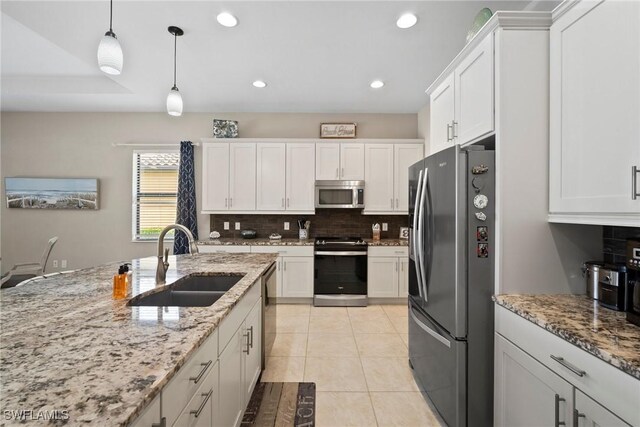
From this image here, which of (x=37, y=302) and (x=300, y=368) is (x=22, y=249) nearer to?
(x=37, y=302)

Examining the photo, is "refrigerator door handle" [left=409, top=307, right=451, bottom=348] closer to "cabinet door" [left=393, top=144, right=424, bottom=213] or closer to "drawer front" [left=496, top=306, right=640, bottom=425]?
"drawer front" [left=496, top=306, right=640, bottom=425]

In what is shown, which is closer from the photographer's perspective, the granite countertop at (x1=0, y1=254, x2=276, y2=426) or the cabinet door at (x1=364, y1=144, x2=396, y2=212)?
the granite countertop at (x1=0, y1=254, x2=276, y2=426)

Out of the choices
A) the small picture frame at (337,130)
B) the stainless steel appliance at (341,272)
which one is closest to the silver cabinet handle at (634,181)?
the stainless steel appliance at (341,272)

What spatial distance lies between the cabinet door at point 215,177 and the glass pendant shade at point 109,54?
95.3 inches

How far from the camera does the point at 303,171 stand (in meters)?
4.14

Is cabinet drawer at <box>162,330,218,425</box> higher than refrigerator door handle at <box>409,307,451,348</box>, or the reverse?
cabinet drawer at <box>162,330,218,425</box>

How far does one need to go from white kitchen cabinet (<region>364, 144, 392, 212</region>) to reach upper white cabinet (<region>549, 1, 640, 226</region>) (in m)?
2.69

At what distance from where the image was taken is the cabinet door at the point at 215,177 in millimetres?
4141

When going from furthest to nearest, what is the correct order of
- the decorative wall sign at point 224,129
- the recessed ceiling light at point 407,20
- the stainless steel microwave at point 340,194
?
the decorative wall sign at point 224,129
the stainless steel microwave at point 340,194
the recessed ceiling light at point 407,20

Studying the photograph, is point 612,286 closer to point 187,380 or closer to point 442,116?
point 442,116

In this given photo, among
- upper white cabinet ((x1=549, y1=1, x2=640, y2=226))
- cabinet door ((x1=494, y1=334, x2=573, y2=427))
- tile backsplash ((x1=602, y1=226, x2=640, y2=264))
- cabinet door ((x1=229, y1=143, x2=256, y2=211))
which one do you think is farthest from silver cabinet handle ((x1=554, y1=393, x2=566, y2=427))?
cabinet door ((x1=229, y1=143, x2=256, y2=211))

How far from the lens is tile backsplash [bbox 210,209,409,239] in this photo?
4.46m

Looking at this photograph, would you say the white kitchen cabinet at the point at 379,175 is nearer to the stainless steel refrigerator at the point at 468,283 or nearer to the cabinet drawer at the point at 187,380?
the stainless steel refrigerator at the point at 468,283

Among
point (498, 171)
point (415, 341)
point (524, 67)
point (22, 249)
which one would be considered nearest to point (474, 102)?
point (524, 67)
